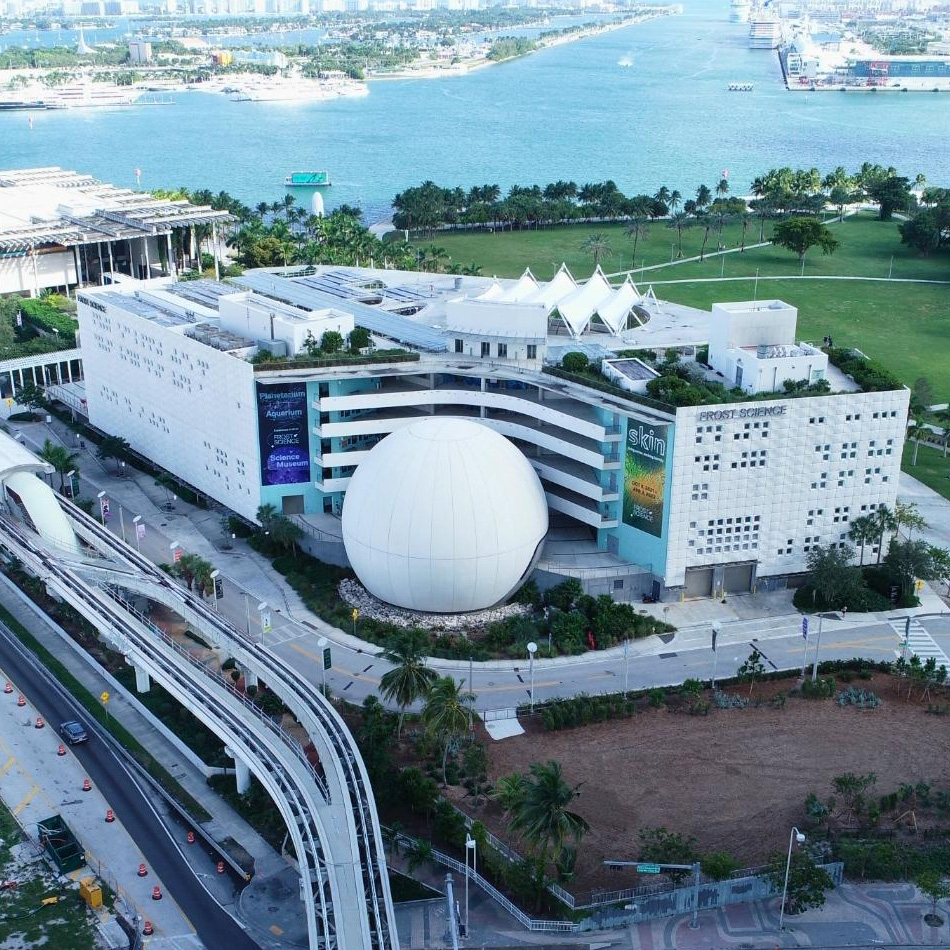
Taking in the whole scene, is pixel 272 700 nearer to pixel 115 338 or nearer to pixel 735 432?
pixel 735 432

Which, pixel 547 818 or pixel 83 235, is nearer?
pixel 547 818

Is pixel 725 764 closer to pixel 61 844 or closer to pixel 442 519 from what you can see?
pixel 442 519

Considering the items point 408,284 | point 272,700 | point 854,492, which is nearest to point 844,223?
point 408,284

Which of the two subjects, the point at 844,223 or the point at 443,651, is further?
the point at 844,223

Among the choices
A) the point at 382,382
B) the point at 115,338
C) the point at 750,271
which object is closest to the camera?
the point at 382,382

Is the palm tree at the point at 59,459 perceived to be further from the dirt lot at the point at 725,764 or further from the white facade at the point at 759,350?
the white facade at the point at 759,350

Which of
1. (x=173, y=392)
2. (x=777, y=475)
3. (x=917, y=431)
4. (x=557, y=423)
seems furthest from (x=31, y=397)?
(x=917, y=431)
